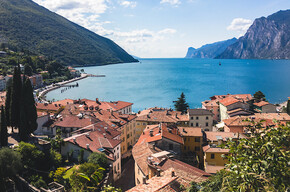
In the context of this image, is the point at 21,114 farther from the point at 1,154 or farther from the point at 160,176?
the point at 160,176

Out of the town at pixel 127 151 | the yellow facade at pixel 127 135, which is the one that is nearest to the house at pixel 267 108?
the town at pixel 127 151

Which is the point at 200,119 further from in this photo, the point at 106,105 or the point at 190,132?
the point at 106,105

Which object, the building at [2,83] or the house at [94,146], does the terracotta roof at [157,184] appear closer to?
the house at [94,146]

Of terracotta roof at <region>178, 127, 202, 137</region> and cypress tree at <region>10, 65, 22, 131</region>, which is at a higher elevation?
cypress tree at <region>10, 65, 22, 131</region>

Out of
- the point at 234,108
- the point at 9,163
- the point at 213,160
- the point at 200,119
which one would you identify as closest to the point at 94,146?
the point at 9,163

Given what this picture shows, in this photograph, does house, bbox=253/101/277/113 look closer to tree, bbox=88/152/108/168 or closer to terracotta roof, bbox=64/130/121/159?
terracotta roof, bbox=64/130/121/159

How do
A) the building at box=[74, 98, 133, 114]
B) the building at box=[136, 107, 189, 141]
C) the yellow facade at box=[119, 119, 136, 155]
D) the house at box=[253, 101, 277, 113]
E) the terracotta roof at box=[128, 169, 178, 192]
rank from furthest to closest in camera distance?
1. the house at box=[253, 101, 277, 113]
2. the building at box=[74, 98, 133, 114]
3. the building at box=[136, 107, 189, 141]
4. the yellow facade at box=[119, 119, 136, 155]
5. the terracotta roof at box=[128, 169, 178, 192]

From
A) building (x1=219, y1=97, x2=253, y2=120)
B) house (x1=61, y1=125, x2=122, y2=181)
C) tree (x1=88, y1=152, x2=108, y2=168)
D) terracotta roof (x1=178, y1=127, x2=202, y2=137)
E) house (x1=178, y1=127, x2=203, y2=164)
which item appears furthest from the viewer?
building (x1=219, y1=97, x2=253, y2=120)

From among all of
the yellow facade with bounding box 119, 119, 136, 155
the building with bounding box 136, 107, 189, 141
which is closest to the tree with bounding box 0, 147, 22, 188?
the yellow facade with bounding box 119, 119, 136, 155

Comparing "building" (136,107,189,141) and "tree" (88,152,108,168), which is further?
"building" (136,107,189,141)

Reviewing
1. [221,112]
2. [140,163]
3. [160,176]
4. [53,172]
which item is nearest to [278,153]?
[160,176]
